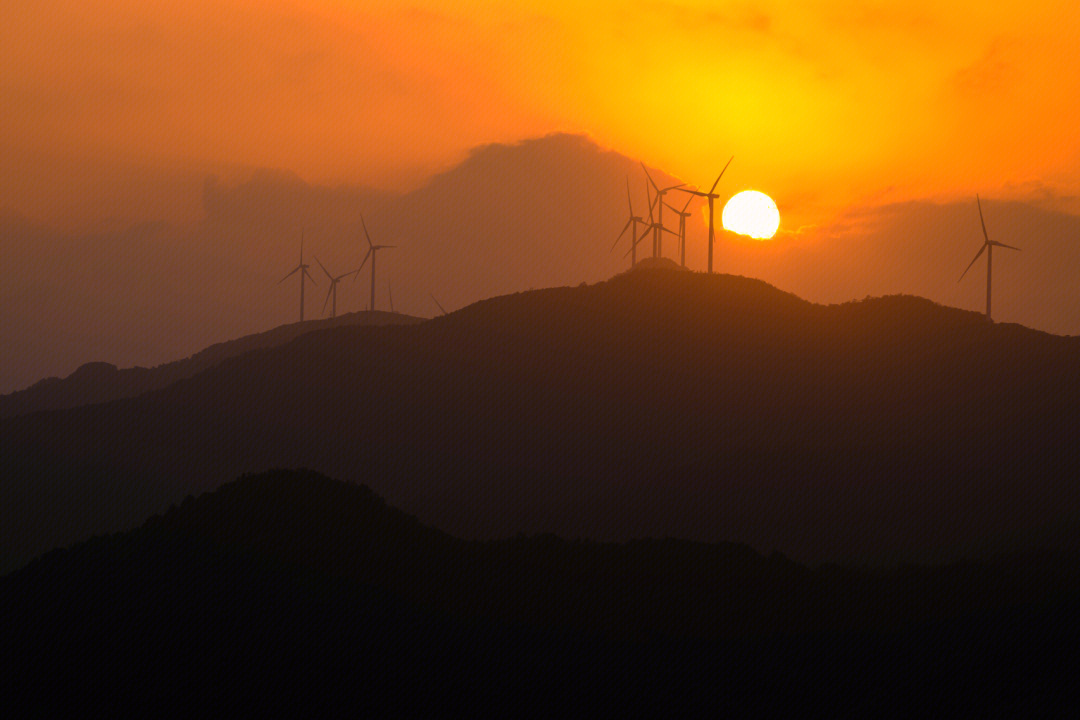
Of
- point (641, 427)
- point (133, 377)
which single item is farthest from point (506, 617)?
point (133, 377)

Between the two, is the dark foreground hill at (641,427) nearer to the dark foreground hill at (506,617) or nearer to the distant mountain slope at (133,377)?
the dark foreground hill at (506,617)

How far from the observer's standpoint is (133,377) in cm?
17662

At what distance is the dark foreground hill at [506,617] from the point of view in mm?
44688

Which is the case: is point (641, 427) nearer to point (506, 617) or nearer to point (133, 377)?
point (506, 617)

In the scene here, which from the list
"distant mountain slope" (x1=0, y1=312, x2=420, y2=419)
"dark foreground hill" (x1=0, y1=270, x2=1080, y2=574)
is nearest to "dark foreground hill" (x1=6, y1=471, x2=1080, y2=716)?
"dark foreground hill" (x1=0, y1=270, x2=1080, y2=574)

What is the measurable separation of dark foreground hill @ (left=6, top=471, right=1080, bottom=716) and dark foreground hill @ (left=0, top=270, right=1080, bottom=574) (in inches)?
885

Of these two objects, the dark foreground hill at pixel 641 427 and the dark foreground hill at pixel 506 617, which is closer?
the dark foreground hill at pixel 506 617

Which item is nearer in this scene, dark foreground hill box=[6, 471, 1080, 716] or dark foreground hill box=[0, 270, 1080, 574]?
dark foreground hill box=[6, 471, 1080, 716]

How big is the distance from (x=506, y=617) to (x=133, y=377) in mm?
142424

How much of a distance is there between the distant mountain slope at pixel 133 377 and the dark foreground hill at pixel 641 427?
4996cm

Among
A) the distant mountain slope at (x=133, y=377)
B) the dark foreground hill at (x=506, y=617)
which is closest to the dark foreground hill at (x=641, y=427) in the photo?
the dark foreground hill at (x=506, y=617)

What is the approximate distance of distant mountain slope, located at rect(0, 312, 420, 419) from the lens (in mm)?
167250

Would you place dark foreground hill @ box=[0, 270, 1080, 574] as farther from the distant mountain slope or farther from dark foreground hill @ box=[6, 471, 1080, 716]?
the distant mountain slope

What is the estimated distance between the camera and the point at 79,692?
4231 centimetres
